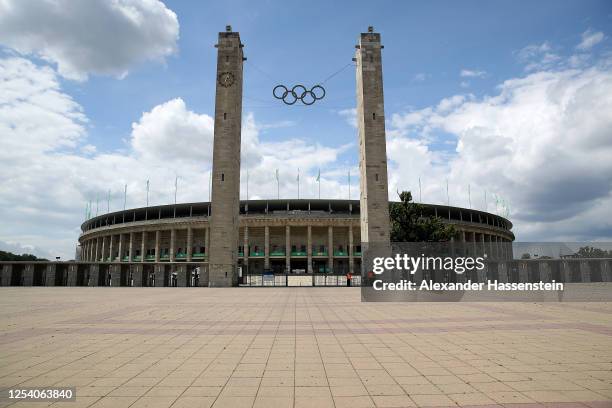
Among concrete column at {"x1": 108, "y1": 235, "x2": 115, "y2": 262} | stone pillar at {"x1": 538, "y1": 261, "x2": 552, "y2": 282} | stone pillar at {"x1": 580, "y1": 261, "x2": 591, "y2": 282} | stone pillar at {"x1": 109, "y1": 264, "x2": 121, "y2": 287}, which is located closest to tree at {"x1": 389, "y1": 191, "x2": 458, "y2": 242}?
→ stone pillar at {"x1": 538, "y1": 261, "x2": 552, "y2": 282}

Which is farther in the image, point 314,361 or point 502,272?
point 502,272

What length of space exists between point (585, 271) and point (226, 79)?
1697 inches

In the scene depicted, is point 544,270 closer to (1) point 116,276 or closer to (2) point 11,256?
(1) point 116,276

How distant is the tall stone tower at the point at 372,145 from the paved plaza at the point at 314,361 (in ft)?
86.4

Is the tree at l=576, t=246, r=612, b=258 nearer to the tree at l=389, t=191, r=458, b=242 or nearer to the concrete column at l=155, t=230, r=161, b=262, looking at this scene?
the tree at l=389, t=191, r=458, b=242

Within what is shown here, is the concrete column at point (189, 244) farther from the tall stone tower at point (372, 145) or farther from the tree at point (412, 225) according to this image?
the tree at point (412, 225)

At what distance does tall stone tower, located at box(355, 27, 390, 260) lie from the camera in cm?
3947

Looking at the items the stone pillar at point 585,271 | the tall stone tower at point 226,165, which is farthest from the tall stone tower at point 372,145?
the stone pillar at point 585,271

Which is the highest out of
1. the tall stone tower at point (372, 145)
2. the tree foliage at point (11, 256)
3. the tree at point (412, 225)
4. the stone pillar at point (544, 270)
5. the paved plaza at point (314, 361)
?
the tall stone tower at point (372, 145)

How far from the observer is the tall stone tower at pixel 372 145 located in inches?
1554

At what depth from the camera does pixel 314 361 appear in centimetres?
743

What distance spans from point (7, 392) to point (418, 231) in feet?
96.4

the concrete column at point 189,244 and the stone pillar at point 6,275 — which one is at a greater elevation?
the concrete column at point 189,244

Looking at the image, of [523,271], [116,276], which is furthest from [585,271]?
[116,276]
